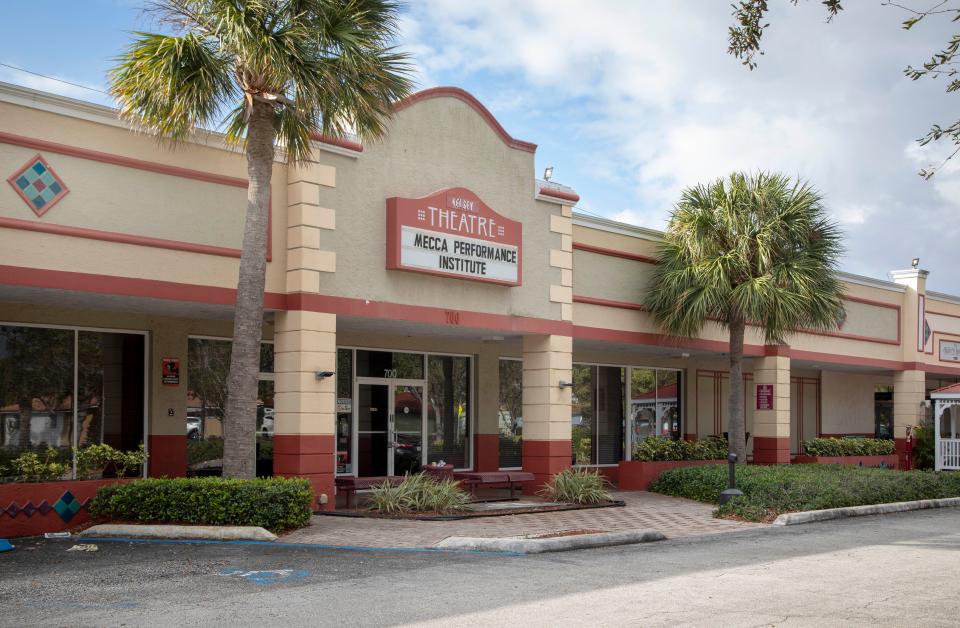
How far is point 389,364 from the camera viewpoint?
2145cm

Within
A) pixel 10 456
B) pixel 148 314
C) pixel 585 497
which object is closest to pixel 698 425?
pixel 585 497

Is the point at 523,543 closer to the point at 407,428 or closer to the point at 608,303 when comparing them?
the point at 407,428

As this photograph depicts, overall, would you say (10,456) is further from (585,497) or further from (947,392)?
(947,392)

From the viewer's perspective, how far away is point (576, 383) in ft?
82.9

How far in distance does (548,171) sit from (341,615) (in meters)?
13.2

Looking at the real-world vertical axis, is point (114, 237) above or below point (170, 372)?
above

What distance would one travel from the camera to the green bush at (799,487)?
1789 centimetres

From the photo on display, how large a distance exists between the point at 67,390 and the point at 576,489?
9.11 m

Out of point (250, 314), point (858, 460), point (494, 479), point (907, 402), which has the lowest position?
point (858, 460)

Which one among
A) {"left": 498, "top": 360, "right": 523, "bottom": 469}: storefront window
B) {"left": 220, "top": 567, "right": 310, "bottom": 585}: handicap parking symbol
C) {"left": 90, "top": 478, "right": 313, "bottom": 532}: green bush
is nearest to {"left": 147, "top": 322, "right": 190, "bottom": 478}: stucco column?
{"left": 90, "top": 478, "right": 313, "bottom": 532}: green bush

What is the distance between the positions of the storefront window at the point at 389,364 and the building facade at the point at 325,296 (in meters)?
0.04

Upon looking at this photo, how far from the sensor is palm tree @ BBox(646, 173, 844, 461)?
2173 cm

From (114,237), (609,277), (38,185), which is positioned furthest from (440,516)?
(609,277)

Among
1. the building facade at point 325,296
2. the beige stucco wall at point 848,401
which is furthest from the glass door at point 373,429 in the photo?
the beige stucco wall at point 848,401
